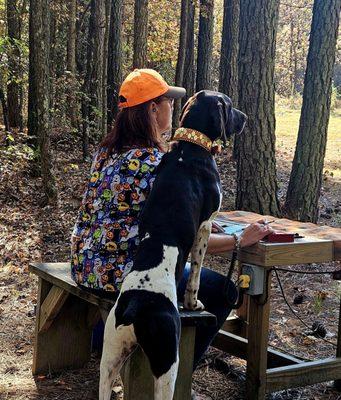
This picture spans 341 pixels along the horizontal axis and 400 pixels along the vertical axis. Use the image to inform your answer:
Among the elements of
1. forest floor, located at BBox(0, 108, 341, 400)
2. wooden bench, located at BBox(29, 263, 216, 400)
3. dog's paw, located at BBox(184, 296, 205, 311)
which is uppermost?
dog's paw, located at BBox(184, 296, 205, 311)

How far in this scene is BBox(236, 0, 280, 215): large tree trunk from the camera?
770 cm

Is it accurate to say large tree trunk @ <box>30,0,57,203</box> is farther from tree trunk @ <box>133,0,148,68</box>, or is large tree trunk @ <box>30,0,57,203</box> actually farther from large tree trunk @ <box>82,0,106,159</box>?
large tree trunk @ <box>82,0,106,159</box>

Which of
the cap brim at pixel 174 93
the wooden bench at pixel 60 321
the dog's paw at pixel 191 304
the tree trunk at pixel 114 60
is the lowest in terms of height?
the wooden bench at pixel 60 321

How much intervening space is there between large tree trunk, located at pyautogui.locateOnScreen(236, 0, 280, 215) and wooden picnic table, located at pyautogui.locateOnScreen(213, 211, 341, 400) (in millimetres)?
3243

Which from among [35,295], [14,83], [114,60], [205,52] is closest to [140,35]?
[114,60]

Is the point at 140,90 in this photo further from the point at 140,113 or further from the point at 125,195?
the point at 125,195

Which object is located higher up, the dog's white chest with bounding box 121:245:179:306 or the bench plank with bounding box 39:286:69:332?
the dog's white chest with bounding box 121:245:179:306

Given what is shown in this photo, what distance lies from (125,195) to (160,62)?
22457mm

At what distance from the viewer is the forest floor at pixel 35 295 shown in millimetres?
4316

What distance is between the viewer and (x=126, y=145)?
11.9ft

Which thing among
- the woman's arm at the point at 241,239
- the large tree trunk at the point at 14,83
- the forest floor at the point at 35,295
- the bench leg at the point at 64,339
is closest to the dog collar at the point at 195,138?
the woman's arm at the point at 241,239

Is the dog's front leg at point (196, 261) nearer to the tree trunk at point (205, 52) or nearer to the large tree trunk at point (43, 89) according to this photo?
the large tree trunk at point (43, 89)

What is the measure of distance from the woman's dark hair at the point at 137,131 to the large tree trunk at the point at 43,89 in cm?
682

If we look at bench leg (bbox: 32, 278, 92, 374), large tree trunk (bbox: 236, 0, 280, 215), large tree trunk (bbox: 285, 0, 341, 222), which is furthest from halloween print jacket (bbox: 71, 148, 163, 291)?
large tree trunk (bbox: 285, 0, 341, 222)
